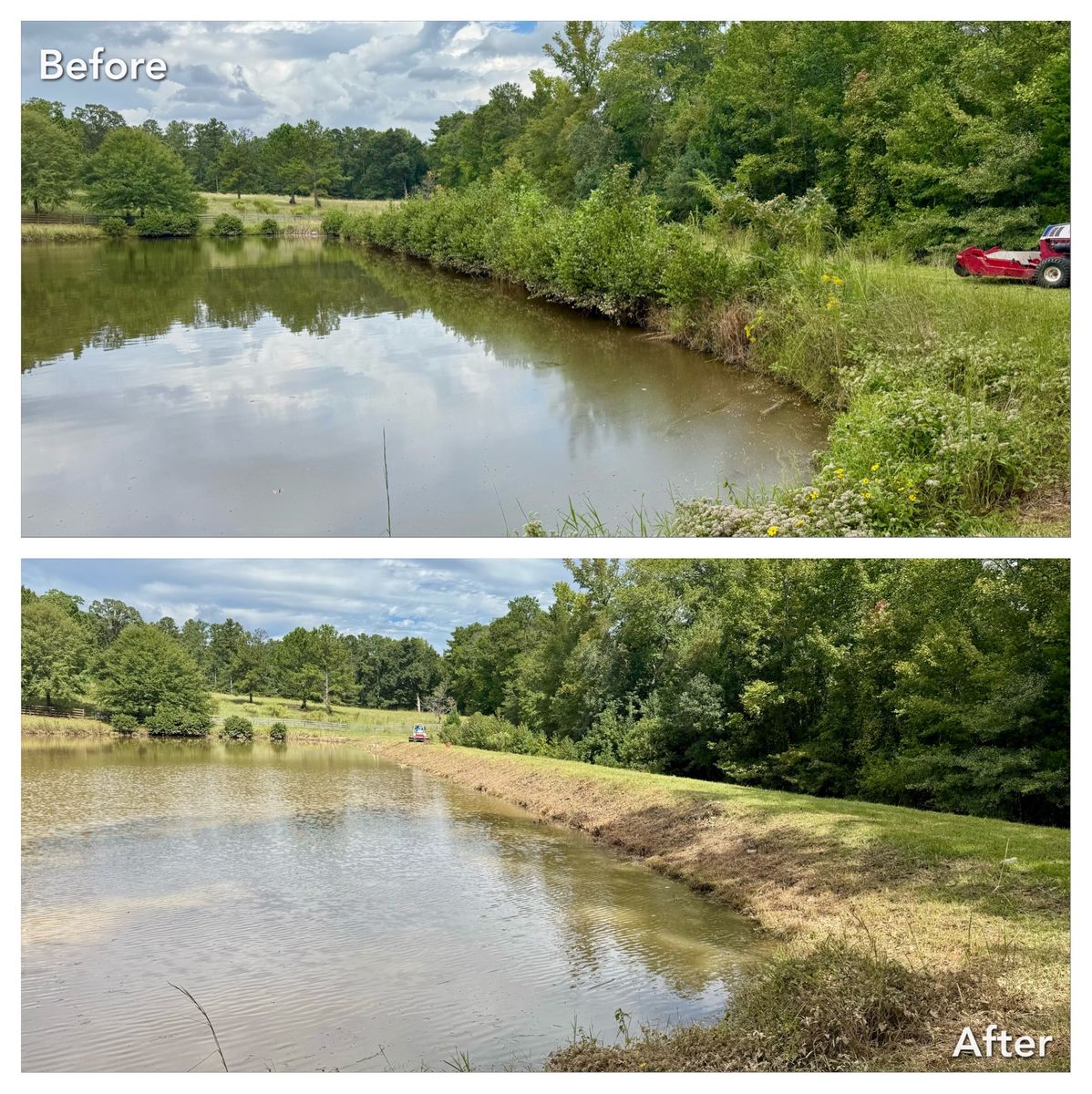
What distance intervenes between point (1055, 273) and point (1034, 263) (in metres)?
1.36

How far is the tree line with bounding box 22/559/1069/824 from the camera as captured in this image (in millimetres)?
10375

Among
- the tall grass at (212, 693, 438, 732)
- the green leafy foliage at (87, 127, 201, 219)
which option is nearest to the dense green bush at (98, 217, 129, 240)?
the green leafy foliage at (87, 127, 201, 219)

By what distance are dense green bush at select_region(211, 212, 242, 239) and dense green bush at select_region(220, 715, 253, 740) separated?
14120 mm

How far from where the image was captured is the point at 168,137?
14094mm

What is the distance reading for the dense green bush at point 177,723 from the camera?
69.8ft

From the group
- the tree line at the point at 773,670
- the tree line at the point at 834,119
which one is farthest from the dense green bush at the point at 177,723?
the tree line at the point at 834,119

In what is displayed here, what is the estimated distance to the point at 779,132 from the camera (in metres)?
23.7

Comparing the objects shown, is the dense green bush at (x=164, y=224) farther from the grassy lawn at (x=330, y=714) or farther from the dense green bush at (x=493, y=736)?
the dense green bush at (x=493, y=736)

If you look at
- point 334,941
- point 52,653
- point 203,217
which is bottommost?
point 334,941

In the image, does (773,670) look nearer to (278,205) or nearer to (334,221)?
(278,205)

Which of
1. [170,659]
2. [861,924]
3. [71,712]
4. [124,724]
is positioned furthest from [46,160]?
[861,924]

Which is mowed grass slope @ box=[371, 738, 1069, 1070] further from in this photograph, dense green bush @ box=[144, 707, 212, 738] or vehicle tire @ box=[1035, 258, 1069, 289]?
dense green bush @ box=[144, 707, 212, 738]

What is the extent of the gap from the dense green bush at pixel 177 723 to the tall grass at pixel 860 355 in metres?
13.4
